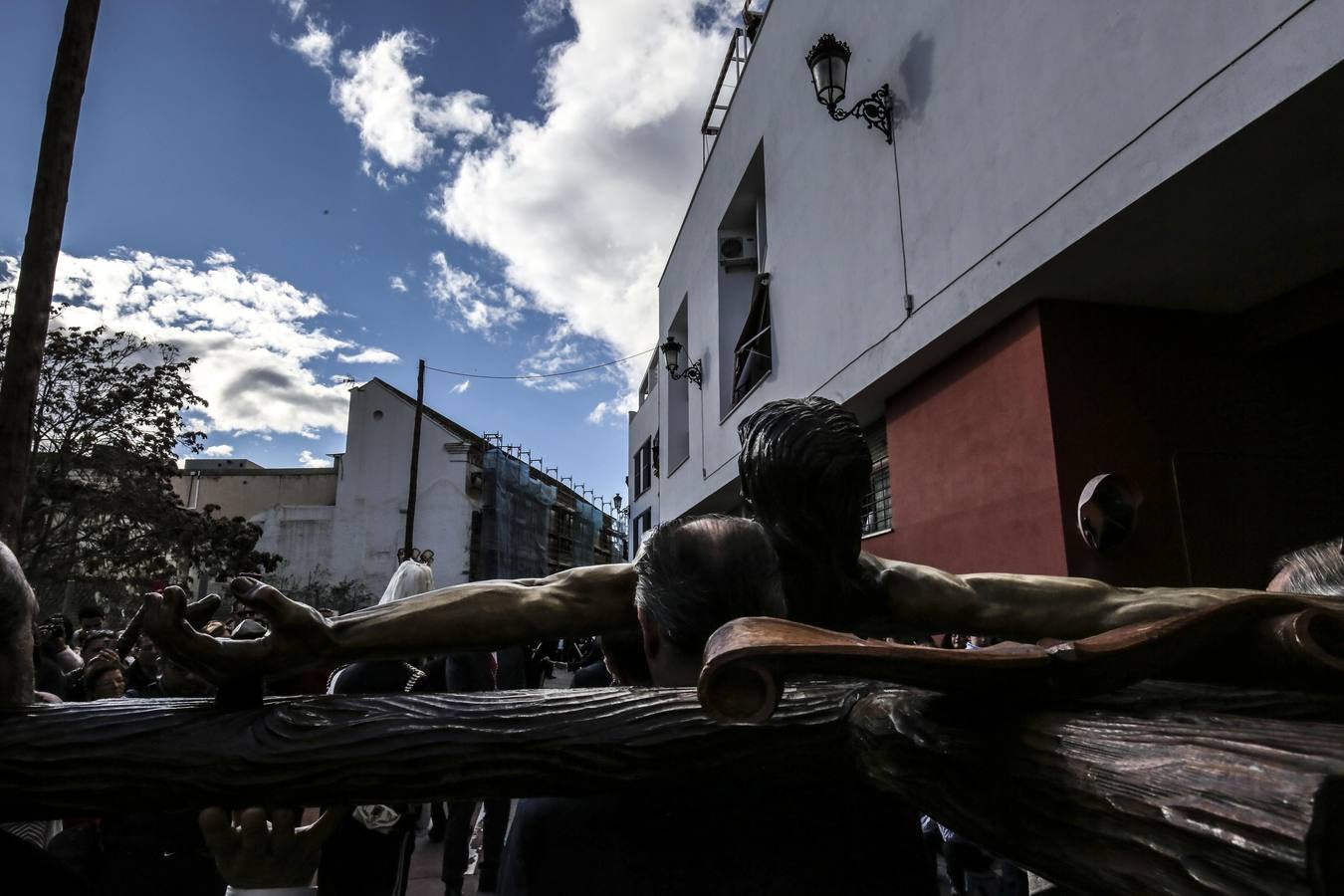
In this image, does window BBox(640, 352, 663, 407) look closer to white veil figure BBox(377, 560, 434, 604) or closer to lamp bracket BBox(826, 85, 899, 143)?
lamp bracket BBox(826, 85, 899, 143)

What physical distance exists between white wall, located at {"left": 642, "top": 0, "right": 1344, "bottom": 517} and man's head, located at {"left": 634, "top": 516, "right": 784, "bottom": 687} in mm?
3329

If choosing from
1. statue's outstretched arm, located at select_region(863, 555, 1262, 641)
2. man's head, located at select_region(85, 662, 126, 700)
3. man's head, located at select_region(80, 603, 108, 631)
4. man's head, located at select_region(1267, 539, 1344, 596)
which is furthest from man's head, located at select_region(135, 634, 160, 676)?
man's head, located at select_region(1267, 539, 1344, 596)

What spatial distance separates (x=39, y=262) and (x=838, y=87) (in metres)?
5.67

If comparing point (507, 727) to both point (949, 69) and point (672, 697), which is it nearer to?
point (672, 697)

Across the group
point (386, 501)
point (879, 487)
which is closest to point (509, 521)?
point (386, 501)

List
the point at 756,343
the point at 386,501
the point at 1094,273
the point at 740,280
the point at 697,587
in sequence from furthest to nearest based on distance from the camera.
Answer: the point at 386,501 < the point at 740,280 < the point at 756,343 < the point at 1094,273 < the point at 697,587

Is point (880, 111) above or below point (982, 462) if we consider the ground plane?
above

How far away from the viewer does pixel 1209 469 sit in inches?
191

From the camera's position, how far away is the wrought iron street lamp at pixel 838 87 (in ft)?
21.4

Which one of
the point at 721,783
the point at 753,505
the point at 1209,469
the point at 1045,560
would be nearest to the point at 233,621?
the point at 753,505

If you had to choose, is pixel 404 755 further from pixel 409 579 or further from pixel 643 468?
pixel 643 468

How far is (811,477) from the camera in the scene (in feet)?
5.38

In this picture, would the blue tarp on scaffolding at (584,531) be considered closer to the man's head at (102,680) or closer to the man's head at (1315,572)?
the man's head at (102,680)

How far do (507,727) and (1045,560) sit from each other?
14.8ft
